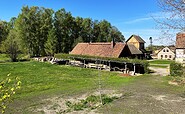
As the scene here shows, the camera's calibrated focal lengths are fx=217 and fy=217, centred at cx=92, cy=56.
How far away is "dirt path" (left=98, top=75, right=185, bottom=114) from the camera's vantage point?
14445mm

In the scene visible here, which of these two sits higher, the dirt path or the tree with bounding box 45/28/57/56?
the tree with bounding box 45/28/57/56

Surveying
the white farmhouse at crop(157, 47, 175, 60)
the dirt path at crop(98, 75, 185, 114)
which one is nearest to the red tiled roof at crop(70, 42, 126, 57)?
the dirt path at crop(98, 75, 185, 114)

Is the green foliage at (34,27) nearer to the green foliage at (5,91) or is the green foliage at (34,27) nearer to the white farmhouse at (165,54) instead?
the white farmhouse at (165,54)

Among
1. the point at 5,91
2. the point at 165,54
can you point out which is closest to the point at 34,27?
the point at 165,54

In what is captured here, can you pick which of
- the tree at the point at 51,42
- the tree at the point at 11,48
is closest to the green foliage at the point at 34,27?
the tree at the point at 51,42

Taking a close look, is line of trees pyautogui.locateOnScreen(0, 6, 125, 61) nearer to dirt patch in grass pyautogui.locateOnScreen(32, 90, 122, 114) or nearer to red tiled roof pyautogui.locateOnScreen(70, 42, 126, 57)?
red tiled roof pyautogui.locateOnScreen(70, 42, 126, 57)

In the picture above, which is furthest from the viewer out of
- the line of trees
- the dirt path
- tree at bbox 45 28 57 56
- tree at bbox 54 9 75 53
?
tree at bbox 54 9 75 53

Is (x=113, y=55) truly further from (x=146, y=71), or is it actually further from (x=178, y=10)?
(x=178, y=10)

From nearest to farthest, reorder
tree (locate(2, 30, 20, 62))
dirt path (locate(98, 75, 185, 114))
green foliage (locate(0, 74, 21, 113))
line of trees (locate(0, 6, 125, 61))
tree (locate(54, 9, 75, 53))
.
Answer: green foliage (locate(0, 74, 21, 113)) < dirt path (locate(98, 75, 185, 114)) < tree (locate(2, 30, 20, 62)) < line of trees (locate(0, 6, 125, 61)) < tree (locate(54, 9, 75, 53))

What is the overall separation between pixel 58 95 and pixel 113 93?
4.90m

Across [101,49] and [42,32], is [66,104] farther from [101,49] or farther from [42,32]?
[42,32]

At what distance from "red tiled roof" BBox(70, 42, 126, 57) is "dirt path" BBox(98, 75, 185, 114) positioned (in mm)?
18569

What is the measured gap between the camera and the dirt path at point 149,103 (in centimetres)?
1445

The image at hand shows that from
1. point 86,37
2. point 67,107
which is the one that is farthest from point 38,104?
point 86,37
